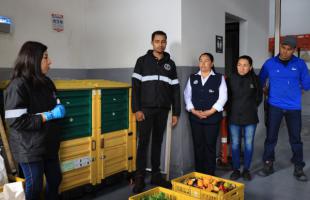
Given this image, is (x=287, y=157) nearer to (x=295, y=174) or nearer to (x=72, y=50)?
(x=295, y=174)

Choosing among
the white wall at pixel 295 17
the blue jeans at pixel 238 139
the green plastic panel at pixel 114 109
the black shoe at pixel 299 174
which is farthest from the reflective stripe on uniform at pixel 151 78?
the white wall at pixel 295 17

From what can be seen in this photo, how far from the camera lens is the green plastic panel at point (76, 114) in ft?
9.02

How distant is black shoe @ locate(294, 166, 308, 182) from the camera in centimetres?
350

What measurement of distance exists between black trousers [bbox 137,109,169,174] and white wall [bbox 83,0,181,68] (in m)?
0.75

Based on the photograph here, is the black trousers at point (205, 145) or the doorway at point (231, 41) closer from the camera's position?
the black trousers at point (205, 145)

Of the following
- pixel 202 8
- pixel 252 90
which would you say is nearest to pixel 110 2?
pixel 202 8

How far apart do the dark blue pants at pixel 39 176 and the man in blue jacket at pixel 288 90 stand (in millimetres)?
2394

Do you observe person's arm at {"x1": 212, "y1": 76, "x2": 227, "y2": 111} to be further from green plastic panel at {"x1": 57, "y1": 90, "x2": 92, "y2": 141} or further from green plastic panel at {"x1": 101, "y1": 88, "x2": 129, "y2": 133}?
green plastic panel at {"x1": 57, "y1": 90, "x2": 92, "y2": 141}

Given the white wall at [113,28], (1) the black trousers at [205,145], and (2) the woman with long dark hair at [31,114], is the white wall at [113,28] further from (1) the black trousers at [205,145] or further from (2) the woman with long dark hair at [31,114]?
(2) the woman with long dark hair at [31,114]

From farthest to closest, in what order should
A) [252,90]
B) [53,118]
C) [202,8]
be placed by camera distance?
1. [202,8]
2. [252,90]
3. [53,118]

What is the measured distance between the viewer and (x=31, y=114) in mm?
2160

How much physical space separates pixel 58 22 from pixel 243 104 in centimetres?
242

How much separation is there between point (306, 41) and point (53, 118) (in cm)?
715

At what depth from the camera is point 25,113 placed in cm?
212
